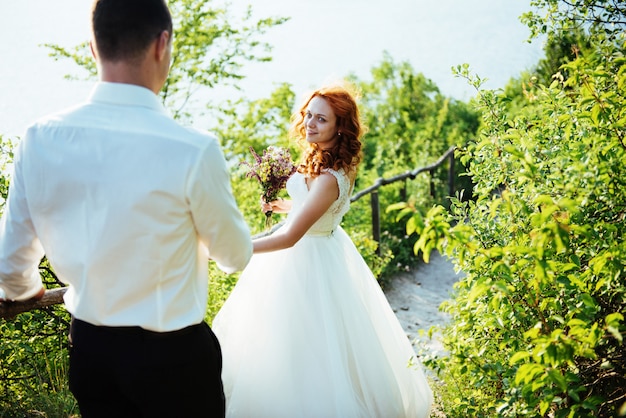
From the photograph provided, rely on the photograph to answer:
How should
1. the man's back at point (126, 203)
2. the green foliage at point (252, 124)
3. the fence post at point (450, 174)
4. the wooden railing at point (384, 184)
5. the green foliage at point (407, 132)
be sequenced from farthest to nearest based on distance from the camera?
the green foliage at point (252, 124), the fence post at point (450, 174), the green foliage at point (407, 132), the wooden railing at point (384, 184), the man's back at point (126, 203)

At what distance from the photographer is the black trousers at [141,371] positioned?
1715 mm

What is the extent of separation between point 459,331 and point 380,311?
0.60 m

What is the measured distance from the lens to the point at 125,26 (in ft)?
5.32

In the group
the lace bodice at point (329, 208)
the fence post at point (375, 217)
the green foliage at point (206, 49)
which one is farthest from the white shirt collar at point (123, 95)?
the green foliage at point (206, 49)

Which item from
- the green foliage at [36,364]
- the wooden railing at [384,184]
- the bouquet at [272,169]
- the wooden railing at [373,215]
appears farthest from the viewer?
the wooden railing at [384,184]

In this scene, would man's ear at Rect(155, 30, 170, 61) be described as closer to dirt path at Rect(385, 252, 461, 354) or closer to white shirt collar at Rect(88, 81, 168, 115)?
white shirt collar at Rect(88, 81, 168, 115)

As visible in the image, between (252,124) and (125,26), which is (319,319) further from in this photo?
(252,124)

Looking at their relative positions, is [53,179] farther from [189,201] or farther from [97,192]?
[189,201]

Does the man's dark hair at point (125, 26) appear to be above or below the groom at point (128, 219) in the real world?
above

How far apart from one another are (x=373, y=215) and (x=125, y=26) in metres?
5.38

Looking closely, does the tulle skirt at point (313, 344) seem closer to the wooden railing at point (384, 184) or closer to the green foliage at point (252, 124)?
the wooden railing at point (384, 184)

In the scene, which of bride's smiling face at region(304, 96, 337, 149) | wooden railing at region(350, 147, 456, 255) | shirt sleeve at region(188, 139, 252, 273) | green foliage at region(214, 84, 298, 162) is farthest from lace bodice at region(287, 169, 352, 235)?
green foliage at region(214, 84, 298, 162)

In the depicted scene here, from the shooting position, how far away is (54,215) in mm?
1672

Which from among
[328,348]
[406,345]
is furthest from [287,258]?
[406,345]
